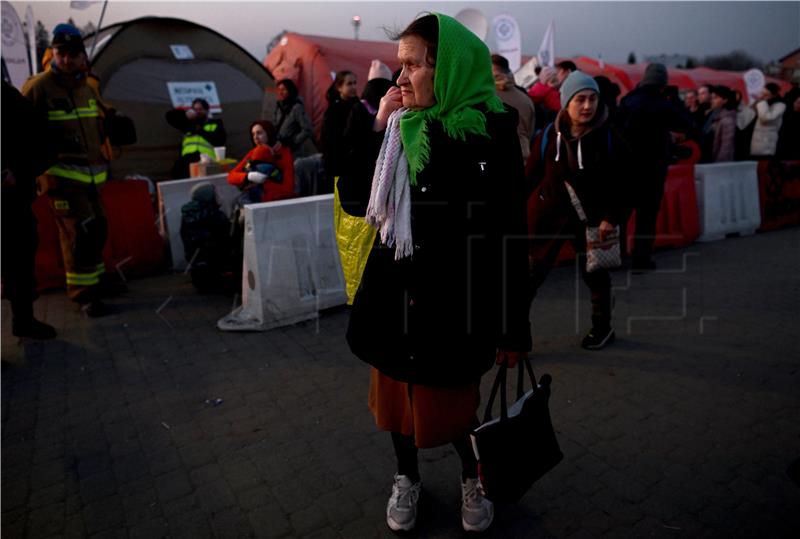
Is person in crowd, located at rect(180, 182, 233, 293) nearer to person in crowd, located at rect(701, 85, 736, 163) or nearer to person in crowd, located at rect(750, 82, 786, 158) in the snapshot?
person in crowd, located at rect(701, 85, 736, 163)

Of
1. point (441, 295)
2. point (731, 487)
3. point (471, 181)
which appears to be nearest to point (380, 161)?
point (471, 181)

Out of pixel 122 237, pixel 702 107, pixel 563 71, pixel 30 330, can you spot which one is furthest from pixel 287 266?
pixel 702 107

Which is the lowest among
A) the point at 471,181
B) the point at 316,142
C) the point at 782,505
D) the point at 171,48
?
the point at 782,505

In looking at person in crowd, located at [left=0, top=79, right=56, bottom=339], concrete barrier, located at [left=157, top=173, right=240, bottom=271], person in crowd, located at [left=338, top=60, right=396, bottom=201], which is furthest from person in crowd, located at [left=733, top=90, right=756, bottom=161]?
person in crowd, located at [left=0, top=79, right=56, bottom=339]

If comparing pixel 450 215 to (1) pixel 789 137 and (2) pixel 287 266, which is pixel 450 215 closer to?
(2) pixel 287 266

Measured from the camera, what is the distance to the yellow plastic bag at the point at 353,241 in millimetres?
2188

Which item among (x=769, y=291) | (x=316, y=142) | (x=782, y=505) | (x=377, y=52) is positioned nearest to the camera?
(x=782, y=505)

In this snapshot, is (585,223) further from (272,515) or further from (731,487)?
(272,515)

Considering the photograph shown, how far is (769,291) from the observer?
5.75 metres

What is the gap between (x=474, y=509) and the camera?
2.51m

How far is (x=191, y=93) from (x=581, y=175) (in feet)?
31.7

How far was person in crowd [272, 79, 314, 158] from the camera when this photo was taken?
28.9 ft

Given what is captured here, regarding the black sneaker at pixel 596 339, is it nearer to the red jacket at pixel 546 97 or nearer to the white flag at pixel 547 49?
→ the red jacket at pixel 546 97

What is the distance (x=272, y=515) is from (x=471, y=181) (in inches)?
70.8
